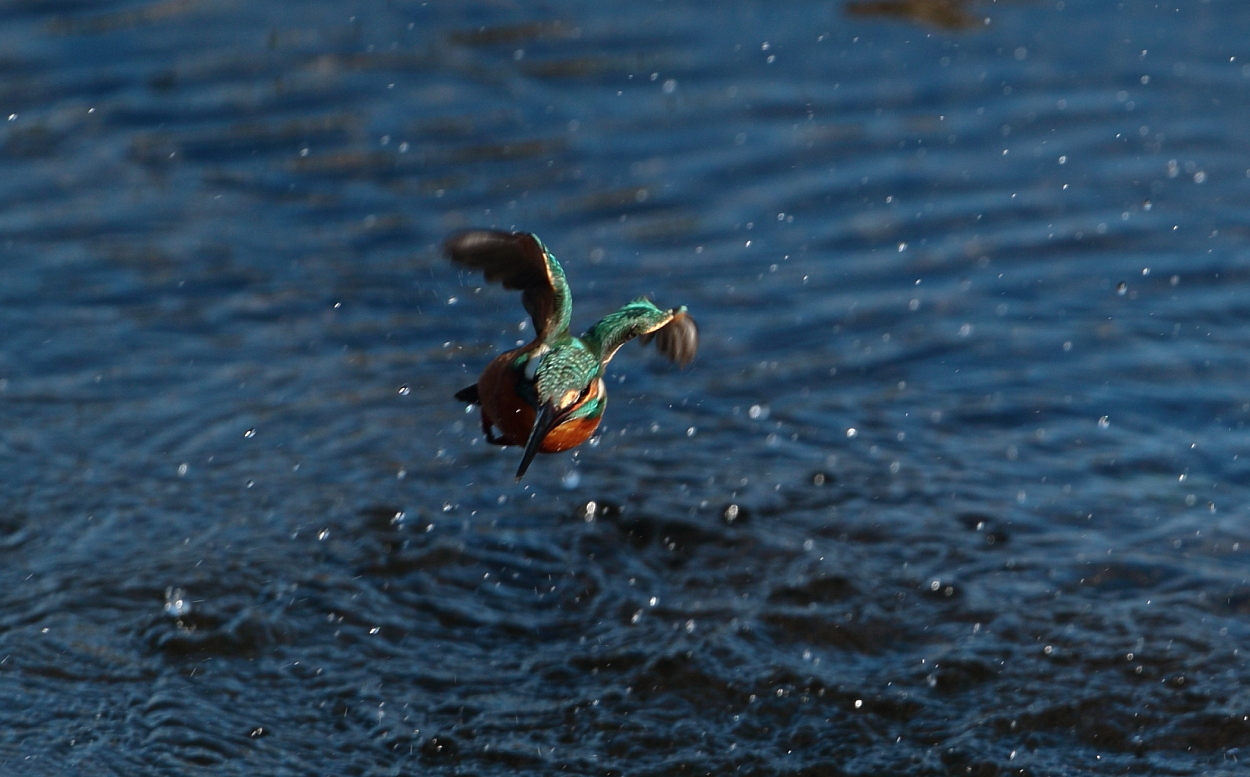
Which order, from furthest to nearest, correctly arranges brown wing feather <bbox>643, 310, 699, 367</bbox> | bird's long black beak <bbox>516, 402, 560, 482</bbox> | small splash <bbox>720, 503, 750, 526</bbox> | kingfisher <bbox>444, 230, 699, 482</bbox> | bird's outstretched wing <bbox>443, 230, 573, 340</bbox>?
small splash <bbox>720, 503, 750, 526</bbox>, brown wing feather <bbox>643, 310, 699, 367</bbox>, bird's outstretched wing <bbox>443, 230, 573, 340</bbox>, kingfisher <bbox>444, 230, 699, 482</bbox>, bird's long black beak <bbox>516, 402, 560, 482</bbox>

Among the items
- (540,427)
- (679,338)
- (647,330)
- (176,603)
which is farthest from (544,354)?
(176,603)

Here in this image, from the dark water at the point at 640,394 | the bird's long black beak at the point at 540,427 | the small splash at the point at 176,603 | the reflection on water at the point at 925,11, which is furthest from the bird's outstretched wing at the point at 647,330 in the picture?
the reflection on water at the point at 925,11

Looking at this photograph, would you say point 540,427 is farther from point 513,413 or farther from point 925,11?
point 925,11

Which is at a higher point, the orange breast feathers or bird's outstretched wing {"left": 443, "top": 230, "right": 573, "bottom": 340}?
bird's outstretched wing {"left": 443, "top": 230, "right": 573, "bottom": 340}

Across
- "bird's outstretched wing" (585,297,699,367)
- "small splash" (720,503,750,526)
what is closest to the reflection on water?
"small splash" (720,503,750,526)

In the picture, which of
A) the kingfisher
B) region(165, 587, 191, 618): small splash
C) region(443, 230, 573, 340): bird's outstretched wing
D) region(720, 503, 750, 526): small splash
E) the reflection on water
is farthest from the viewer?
the reflection on water

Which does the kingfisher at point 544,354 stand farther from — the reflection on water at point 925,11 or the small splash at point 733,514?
the reflection on water at point 925,11

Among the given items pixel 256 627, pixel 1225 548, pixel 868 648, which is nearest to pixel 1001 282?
pixel 1225 548

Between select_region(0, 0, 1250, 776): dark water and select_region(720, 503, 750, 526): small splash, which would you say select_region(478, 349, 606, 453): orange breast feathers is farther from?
select_region(720, 503, 750, 526): small splash

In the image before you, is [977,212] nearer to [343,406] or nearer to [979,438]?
[979,438]

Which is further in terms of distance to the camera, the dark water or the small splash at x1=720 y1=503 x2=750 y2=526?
the small splash at x1=720 y1=503 x2=750 y2=526
